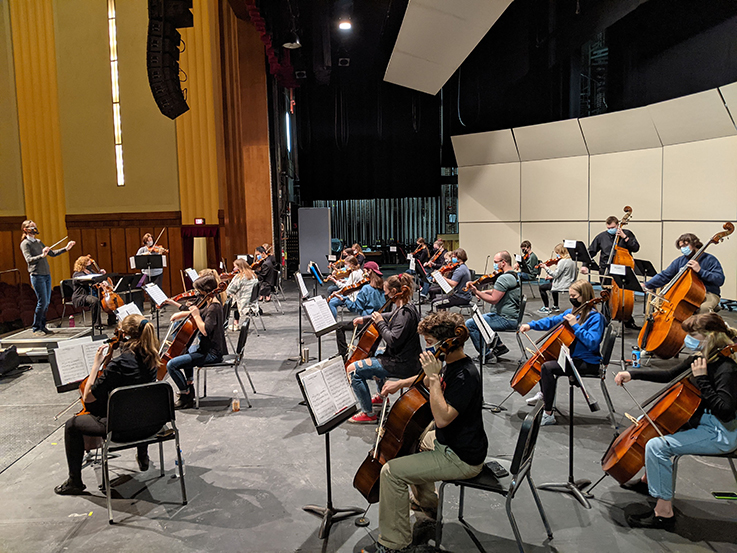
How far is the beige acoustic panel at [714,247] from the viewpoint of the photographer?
9.34 meters

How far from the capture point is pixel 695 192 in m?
10.2

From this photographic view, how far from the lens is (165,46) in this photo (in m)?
8.30

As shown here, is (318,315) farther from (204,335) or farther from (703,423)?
(703,423)

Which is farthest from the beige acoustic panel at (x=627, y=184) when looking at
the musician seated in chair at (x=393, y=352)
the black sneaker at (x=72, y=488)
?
the black sneaker at (x=72, y=488)

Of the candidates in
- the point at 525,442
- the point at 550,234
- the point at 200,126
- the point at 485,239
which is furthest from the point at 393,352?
the point at 485,239

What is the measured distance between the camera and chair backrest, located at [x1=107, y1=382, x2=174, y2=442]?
3.37m

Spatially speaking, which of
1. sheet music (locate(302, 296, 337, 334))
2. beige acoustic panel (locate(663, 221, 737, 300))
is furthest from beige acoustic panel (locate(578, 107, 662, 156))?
sheet music (locate(302, 296, 337, 334))

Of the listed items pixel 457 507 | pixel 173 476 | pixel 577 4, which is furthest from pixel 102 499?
pixel 577 4

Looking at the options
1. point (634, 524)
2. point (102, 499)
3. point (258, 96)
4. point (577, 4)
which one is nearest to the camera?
point (634, 524)

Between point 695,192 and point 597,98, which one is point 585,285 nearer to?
point 695,192

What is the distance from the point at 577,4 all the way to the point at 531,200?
19.1 ft

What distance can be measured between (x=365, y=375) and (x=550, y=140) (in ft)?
33.3

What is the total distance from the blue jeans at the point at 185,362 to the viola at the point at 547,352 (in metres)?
2.85

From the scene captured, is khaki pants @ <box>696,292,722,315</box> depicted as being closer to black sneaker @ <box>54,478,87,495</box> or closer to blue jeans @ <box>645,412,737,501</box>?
blue jeans @ <box>645,412,737,501</box>
